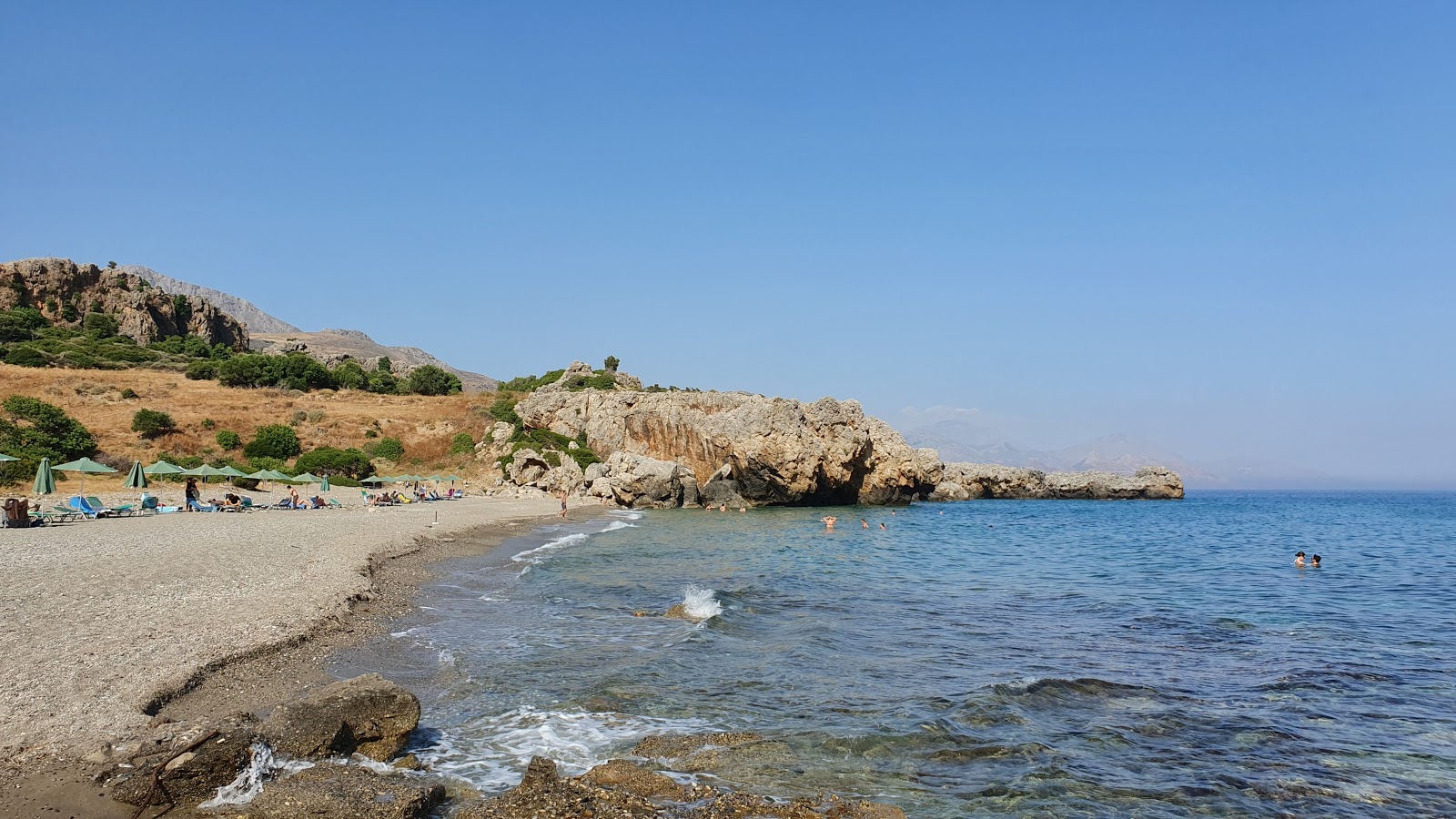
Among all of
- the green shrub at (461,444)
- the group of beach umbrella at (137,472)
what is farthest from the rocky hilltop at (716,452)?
the group of beach umbrella at (137,472)

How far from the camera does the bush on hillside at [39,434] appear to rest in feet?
130

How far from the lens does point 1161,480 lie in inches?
3342

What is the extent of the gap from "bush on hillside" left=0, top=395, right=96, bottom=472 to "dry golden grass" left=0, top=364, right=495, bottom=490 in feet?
14.5

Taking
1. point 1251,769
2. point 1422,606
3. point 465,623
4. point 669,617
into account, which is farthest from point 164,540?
point 1422,606

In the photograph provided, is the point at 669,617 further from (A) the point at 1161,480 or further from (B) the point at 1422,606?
(A) the point at 1161,480

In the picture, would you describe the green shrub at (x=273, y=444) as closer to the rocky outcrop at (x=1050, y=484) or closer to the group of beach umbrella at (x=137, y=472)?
the group of beach umbrella at (x=137, y=472)

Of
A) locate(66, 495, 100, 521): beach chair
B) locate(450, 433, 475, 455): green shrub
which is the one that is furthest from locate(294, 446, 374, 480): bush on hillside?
locate(66, 495, 100, 521): beach chair

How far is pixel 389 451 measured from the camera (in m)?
60.9

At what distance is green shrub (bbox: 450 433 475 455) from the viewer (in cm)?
6397

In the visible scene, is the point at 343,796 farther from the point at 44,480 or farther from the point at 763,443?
the point at 763,443

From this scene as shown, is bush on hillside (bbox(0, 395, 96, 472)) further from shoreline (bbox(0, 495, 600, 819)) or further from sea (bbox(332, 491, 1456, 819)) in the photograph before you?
sea (bbox(332, 491, 1456, 819))

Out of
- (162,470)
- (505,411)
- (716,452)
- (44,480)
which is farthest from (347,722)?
(505,411)

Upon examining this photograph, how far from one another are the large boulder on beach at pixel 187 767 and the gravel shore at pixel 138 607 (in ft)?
3.27

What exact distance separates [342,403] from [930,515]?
5405 cm
